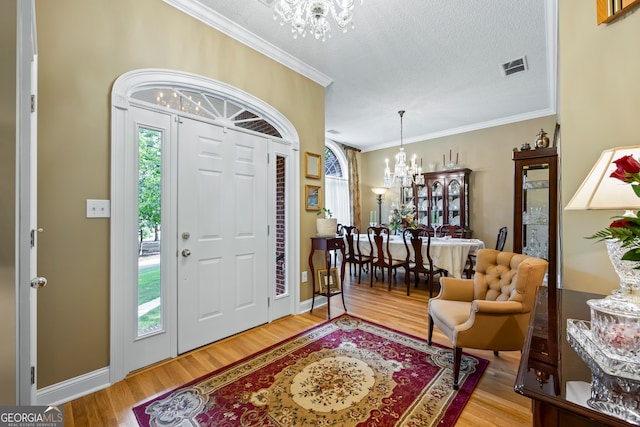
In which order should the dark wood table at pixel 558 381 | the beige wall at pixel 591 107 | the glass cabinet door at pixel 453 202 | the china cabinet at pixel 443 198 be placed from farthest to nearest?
1. the glass cabinet door at pixel 453 202
2. the china cabinet at pixel 443 198
3. the beige wall at pixel 591 107
4. the dark wood table at pixel 558 381

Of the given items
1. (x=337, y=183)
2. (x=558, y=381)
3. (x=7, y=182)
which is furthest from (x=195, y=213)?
(x=337, y=183)

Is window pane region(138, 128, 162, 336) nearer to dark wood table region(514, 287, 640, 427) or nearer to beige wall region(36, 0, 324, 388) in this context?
beige wall region(36, 0, 324, 388)

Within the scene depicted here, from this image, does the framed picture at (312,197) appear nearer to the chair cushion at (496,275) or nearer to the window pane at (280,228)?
the window pane at (280,228)

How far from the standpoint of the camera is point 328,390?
1.81 m

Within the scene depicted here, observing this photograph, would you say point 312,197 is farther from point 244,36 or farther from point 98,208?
point 98,208

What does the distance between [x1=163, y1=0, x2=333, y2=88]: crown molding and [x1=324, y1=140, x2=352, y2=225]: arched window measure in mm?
3077

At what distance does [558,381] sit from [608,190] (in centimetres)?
74

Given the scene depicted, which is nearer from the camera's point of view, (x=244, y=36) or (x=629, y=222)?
(x=629, y=222)

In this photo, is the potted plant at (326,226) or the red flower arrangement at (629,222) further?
the potted plant at (326,226)

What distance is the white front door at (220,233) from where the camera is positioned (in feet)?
7.63

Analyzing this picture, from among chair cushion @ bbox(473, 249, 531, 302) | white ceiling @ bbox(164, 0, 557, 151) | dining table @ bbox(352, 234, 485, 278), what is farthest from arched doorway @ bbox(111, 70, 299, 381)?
dining table @ bbox(352, 234, 485, 278)

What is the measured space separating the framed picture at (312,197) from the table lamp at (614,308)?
8.32 ft

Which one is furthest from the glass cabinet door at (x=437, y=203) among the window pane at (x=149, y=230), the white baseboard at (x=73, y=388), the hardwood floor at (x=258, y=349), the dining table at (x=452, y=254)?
the white baseboard at (x=73, y=388)

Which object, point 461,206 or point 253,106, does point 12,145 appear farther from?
point 461,206
